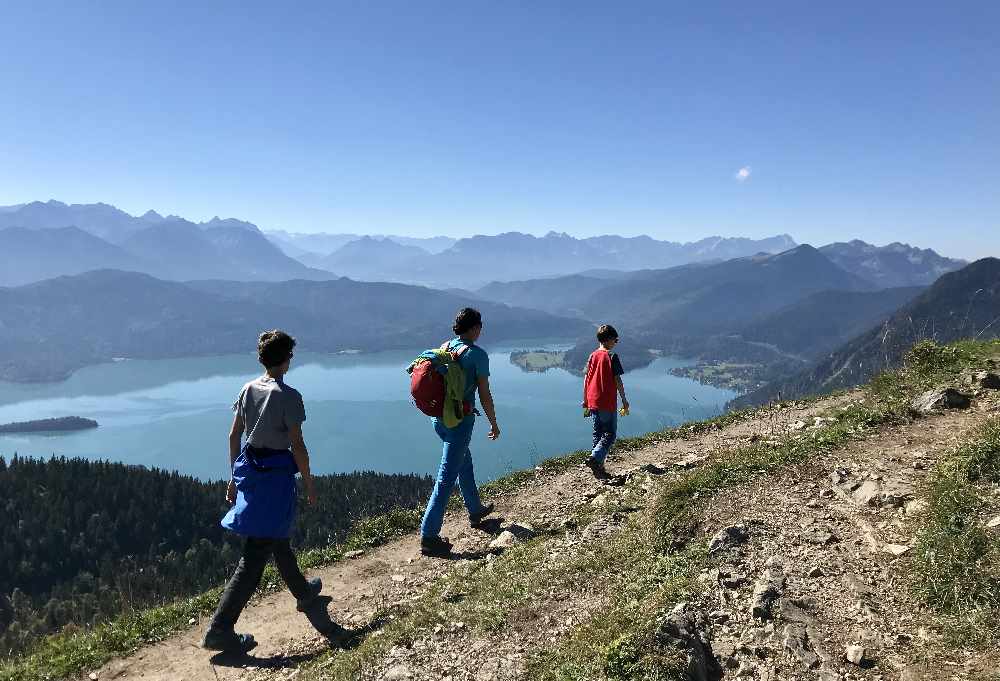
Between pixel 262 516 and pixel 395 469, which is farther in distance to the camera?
pixel 395 469

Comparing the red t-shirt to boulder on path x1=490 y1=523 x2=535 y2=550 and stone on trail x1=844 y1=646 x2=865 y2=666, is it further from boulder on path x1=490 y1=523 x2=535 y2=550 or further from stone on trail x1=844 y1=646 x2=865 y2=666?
stone on trail x1=844 y1=646 x2=865 y2=666

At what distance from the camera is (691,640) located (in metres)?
4.88

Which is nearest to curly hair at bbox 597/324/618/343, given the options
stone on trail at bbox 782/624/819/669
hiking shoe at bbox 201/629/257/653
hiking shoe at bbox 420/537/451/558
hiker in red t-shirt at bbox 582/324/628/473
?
hiker in red t-shirt at bbox 582/324/628/473

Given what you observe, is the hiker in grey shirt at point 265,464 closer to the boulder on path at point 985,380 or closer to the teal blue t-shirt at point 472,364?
the teal blue t-shirt at point 472,364

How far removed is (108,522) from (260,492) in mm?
125940

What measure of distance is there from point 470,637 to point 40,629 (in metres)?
94.3

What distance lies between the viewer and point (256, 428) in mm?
6340

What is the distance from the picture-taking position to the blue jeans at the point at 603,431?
1107 cm

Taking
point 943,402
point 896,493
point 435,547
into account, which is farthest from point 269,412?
point 943,402

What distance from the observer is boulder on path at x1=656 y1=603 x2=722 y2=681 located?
464 cm

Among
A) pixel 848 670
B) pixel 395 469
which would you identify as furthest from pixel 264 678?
pixel 395 469

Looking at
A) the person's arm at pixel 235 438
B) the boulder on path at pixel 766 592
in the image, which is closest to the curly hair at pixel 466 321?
the person's arm at pixel 235 438

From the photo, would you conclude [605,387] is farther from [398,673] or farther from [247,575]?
[247,575]

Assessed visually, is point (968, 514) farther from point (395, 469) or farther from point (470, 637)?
point (395, 469)
